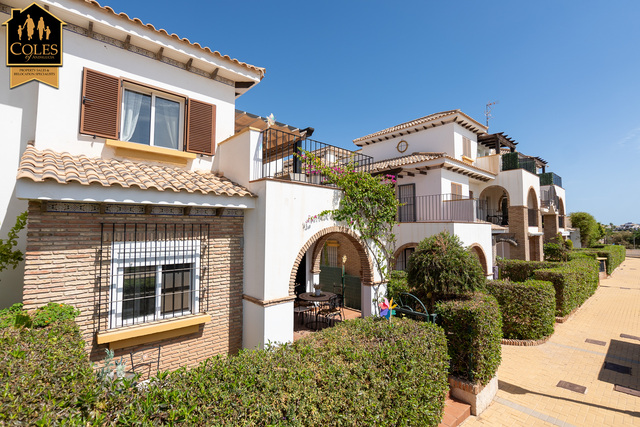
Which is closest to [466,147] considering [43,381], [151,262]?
[151,262]

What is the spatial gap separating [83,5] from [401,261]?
50.3 ft

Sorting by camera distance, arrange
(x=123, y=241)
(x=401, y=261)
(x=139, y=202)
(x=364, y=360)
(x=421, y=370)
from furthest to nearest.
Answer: (x=401, y=261)
(x=123, y=241)
(x=139, y=202)
(x=421, y=370)
(x=364, y=360)

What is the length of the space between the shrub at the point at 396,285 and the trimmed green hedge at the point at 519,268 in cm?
956

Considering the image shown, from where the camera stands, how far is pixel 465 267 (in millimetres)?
7164

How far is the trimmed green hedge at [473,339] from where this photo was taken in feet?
19.4

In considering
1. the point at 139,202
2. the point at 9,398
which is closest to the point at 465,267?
the point at 139,202

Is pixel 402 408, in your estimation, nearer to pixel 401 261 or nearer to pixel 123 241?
pixel 123 241

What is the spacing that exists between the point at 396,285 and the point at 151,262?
22.1 feet

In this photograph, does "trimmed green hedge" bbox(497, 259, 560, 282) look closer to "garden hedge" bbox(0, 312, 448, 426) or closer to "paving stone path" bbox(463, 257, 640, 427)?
"paving stone path" bbox(463, 257, 640, 427)

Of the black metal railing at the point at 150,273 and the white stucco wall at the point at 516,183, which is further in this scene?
the white stucco wall at the point at 516,183

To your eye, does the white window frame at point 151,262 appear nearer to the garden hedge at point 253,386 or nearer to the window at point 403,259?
the garden hedge at point 253,386

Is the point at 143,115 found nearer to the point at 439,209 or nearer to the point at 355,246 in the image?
the point at 355,246

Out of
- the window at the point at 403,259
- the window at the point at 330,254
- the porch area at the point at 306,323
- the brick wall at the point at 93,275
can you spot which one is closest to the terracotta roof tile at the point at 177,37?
the brick wall at the point at 93,275

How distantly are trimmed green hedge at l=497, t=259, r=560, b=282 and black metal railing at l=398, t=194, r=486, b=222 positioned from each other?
11.5ft
